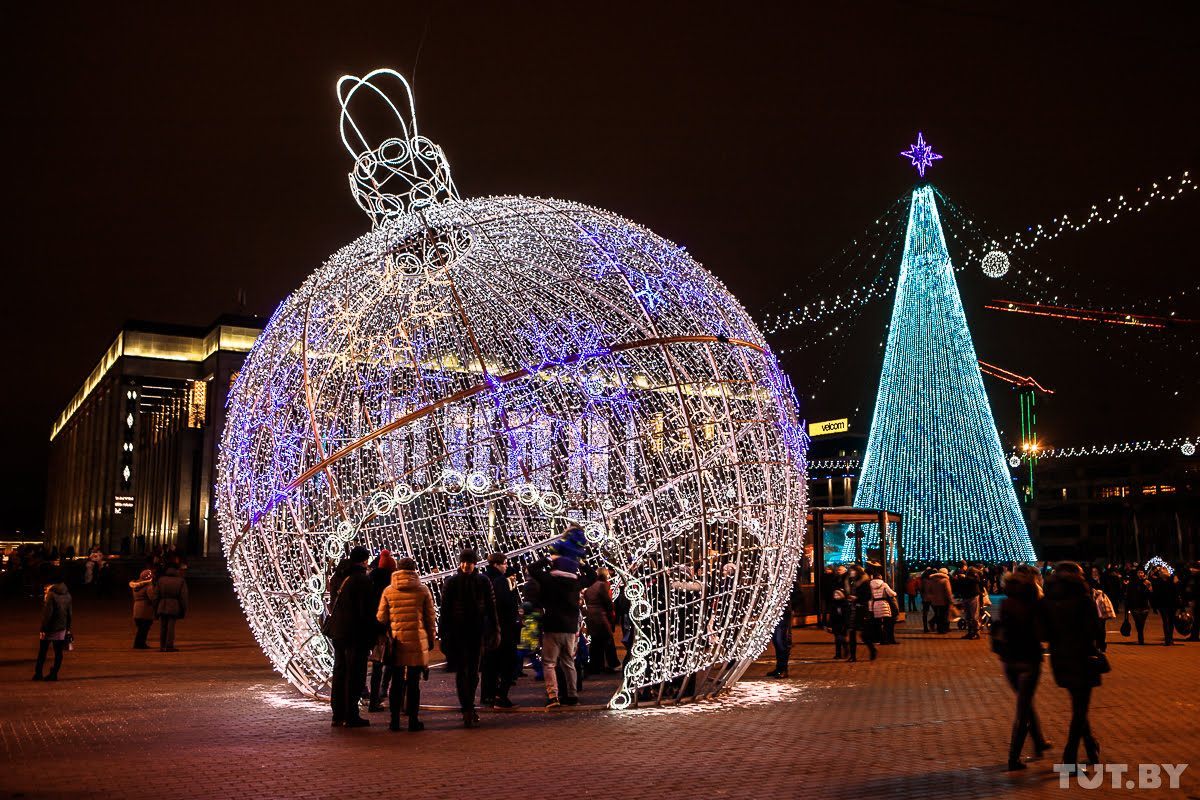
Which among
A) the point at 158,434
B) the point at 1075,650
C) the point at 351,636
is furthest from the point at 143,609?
the point at 158,434

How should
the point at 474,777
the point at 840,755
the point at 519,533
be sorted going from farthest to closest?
the point at 519,533
the point at 840,755
the point at 474,777

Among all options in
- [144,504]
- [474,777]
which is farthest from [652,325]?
[144,504]

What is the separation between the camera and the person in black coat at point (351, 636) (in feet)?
30.2

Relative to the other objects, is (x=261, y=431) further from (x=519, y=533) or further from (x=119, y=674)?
(x=119, y=674)

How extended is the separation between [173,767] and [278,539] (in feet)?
11.4

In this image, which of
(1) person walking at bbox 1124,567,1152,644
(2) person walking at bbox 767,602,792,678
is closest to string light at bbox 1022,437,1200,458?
(1) person walking at bbox 1124,567,1152,644

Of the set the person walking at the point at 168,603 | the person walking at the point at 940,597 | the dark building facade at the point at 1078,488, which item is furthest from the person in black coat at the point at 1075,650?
the dark building facade at the point at 1078,488

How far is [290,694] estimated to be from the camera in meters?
11.2

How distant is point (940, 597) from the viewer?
20.9 meters

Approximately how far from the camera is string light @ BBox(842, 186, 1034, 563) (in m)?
28.2

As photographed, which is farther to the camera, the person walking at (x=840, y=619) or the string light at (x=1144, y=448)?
the string light at (x=1144, y=448)

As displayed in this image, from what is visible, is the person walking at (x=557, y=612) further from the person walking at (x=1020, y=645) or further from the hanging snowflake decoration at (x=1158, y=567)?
the hanging snowflake decoration at (x=1158, y=567)

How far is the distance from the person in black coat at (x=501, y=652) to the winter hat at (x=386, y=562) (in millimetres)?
948

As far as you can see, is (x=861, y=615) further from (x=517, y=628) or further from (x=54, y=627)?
(x=54, y=627)
